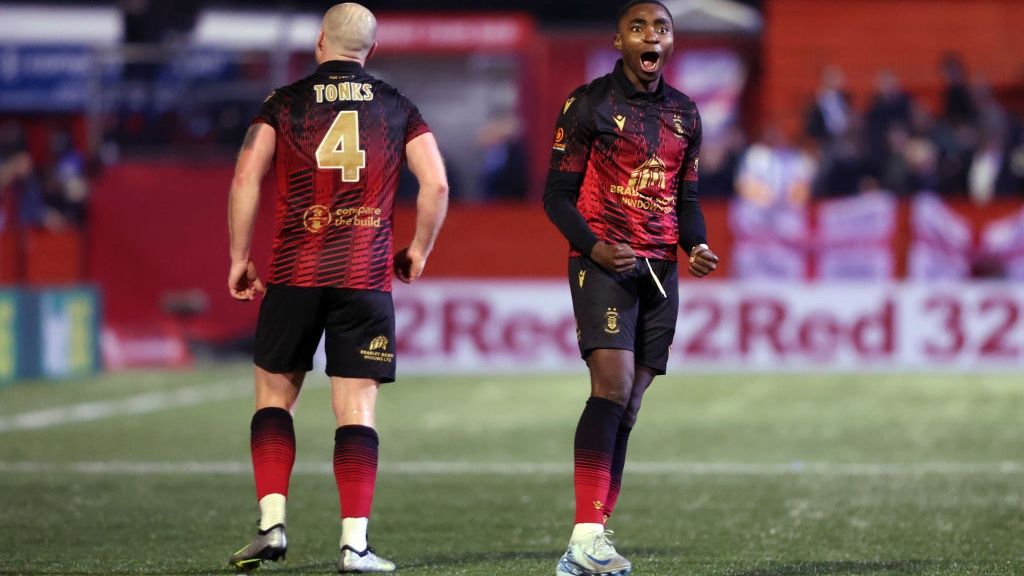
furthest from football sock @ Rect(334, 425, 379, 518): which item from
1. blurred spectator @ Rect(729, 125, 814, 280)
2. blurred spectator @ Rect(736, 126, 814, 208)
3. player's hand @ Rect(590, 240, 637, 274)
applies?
blurred spectator @ Rect(736, 126, 814, 208)

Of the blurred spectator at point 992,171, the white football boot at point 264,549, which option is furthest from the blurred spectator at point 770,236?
the white football boot at point 264,549

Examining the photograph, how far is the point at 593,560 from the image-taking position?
6137 millimetres

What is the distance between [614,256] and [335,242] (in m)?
1.02

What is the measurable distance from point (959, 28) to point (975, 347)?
841 cm

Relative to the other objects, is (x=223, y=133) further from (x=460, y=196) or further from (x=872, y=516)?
(x=872, y=516)

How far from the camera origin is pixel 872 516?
27.5 feet

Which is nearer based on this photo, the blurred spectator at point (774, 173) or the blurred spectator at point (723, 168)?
the blurred spectator at point (774, 173)

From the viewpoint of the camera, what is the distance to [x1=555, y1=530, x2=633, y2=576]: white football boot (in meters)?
6.12

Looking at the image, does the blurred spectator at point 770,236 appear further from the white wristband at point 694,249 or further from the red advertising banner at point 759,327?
the white wristband at point 694,249

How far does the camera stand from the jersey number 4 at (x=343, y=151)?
650 cm

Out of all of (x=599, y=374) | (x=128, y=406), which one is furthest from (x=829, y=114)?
(x=599, y=374)

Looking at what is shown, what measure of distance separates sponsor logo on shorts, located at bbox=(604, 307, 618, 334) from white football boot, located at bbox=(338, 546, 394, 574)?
117 centimetres

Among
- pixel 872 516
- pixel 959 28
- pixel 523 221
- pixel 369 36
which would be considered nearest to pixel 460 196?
pixel 523 221

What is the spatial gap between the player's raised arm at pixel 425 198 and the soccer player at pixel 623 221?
401 millimetres
